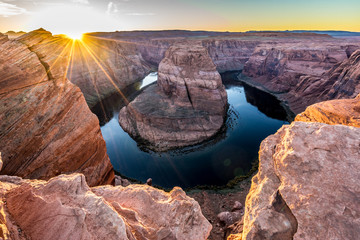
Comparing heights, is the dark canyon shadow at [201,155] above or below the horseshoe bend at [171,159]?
below

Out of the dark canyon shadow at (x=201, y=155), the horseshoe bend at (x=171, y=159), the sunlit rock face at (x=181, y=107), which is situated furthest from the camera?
the sunlit rock face at (x=181, y=107)

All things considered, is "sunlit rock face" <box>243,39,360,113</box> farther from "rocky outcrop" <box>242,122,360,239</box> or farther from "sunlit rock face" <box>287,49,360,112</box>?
"rocky outcrop" <box>242,122,360,239</box>

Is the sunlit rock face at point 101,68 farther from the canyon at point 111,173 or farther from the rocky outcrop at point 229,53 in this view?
the rocky outcrop at point 229,53

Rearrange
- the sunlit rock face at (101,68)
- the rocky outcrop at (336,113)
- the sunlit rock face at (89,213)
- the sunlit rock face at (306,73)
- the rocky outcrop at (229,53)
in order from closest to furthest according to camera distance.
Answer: the sunlit rock face at (89,213) < the rocky outcrop at (336,113) < the sunlit rock face at (306,73) < the sunlit rock face at (101,68) < the rocky outcrop at (229,53)

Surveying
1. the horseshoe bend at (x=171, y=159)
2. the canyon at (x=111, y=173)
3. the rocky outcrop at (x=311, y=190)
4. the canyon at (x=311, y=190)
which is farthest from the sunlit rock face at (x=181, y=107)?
the rocky outcrop at (x=311, y=190)

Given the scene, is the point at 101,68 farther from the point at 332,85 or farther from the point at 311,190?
the point at 311,190

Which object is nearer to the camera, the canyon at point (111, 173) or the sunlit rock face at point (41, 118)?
the canyon at point (111, 173)

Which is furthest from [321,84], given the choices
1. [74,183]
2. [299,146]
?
[74,183]
